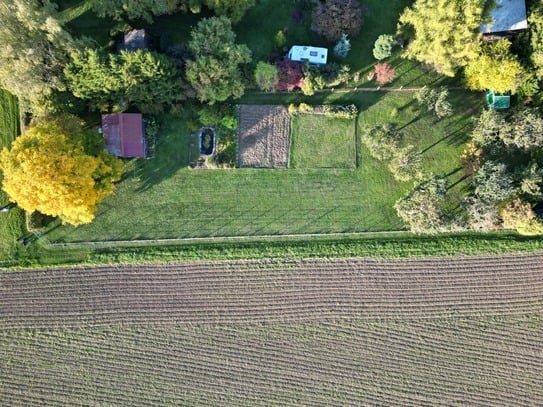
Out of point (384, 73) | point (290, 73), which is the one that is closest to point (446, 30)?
point (384, 73)

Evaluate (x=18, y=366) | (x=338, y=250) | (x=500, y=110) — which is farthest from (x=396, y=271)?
(x=18, y=366)

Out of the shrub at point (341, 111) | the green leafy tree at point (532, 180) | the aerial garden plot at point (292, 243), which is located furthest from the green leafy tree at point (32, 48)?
the green leafy tree at point (532, 180)

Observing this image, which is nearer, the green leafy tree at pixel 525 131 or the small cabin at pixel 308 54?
the green leafy tree at pixel 525 131

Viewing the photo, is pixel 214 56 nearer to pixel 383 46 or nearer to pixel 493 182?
pixel 383 46

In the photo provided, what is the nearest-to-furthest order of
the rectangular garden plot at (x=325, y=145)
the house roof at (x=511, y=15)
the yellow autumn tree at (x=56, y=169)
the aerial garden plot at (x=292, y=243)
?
the yellow autumn tree at (x=56, y=169), the house roof at (x=511, y=15), the aerial garden plot at (x=292, y=243), the rectangular garden plot at (x=325, y=145)

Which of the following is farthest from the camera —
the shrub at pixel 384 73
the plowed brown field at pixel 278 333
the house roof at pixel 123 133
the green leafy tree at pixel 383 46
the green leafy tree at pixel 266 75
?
the plowed brown field at pixel 278 333

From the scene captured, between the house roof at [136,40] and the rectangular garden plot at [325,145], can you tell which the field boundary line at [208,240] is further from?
the house roof at [136,40]

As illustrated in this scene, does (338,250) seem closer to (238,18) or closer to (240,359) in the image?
(240,359)
